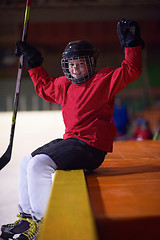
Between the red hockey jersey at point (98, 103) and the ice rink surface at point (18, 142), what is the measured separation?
578 mm

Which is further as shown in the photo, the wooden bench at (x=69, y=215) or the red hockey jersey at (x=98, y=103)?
the red hockey jersey at (x=98, y=103)

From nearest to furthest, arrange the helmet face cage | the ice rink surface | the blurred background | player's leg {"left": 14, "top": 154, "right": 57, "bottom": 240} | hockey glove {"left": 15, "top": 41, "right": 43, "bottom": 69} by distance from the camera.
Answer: player's leg {"left": 14, "top": 154, "right": 57, "bottom": 240}, the helmet face cage, hockey glove {"left": 15, "top": 41, "right": 43, "bottom": 69}, the ice rink surface, the blurred background

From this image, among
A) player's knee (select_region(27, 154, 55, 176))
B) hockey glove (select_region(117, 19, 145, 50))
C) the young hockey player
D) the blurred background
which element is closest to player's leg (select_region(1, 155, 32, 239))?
the young hockey player

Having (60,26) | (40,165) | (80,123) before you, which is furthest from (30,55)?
(60,26)

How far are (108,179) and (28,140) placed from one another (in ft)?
9.08

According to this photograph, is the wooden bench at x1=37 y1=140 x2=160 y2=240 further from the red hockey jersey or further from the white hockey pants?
the red hockey jersey

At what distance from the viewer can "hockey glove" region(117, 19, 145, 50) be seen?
1.10 m

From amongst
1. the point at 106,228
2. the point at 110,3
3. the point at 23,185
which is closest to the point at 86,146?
the point at 23,185

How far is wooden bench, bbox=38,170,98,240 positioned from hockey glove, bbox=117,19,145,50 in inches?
20.9

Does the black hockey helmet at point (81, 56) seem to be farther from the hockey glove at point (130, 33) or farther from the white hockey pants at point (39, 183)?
the white hockey pants at point (39, 183)

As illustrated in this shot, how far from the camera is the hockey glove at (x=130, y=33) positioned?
110cm

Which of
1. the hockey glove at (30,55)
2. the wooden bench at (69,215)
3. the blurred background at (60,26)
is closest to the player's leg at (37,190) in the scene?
the wooden bench at (69,215)

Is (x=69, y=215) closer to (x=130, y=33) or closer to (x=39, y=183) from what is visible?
(x=39, y=183)

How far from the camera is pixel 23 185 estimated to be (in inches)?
44.7
